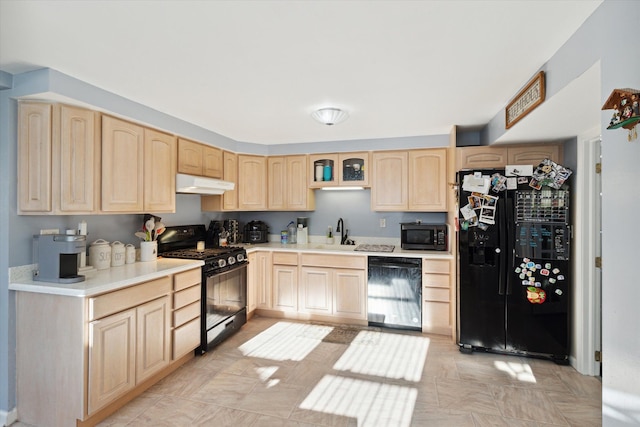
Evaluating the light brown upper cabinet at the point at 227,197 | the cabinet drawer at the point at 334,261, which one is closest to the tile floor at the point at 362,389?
the cabinet drawer at the point at 334,261

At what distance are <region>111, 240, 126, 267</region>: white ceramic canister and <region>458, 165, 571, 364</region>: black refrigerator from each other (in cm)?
317

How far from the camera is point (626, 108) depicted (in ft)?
3.58

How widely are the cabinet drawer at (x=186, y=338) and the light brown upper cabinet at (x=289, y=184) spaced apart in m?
1.92

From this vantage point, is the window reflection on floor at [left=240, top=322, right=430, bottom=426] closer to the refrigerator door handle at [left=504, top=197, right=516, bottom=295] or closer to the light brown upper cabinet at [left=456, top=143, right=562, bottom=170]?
the refrigerator door handle at [left=504, top=197, right=516, bottom=295]

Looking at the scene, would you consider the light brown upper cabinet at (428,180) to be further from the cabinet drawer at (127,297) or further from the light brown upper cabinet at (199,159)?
the cabinet drawer at (127,297)

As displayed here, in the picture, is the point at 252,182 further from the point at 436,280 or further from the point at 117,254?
the point at 436,280

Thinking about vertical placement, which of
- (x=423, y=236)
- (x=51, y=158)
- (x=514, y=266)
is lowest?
(x=514, y=266)

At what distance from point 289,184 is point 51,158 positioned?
8.58ft

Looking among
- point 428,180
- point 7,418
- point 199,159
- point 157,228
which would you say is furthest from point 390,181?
point 7,418

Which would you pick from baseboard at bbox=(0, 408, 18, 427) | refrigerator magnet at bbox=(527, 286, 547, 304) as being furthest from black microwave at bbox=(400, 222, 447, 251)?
baseboard at bbox=(0, 408, 18, 427)

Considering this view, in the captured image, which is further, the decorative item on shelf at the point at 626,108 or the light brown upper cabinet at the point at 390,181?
the light brown upper cabinet at the point at 390,181

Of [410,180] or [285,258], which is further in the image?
[285,258]

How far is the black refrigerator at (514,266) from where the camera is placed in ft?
9.37

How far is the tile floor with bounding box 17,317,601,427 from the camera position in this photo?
2146mm
